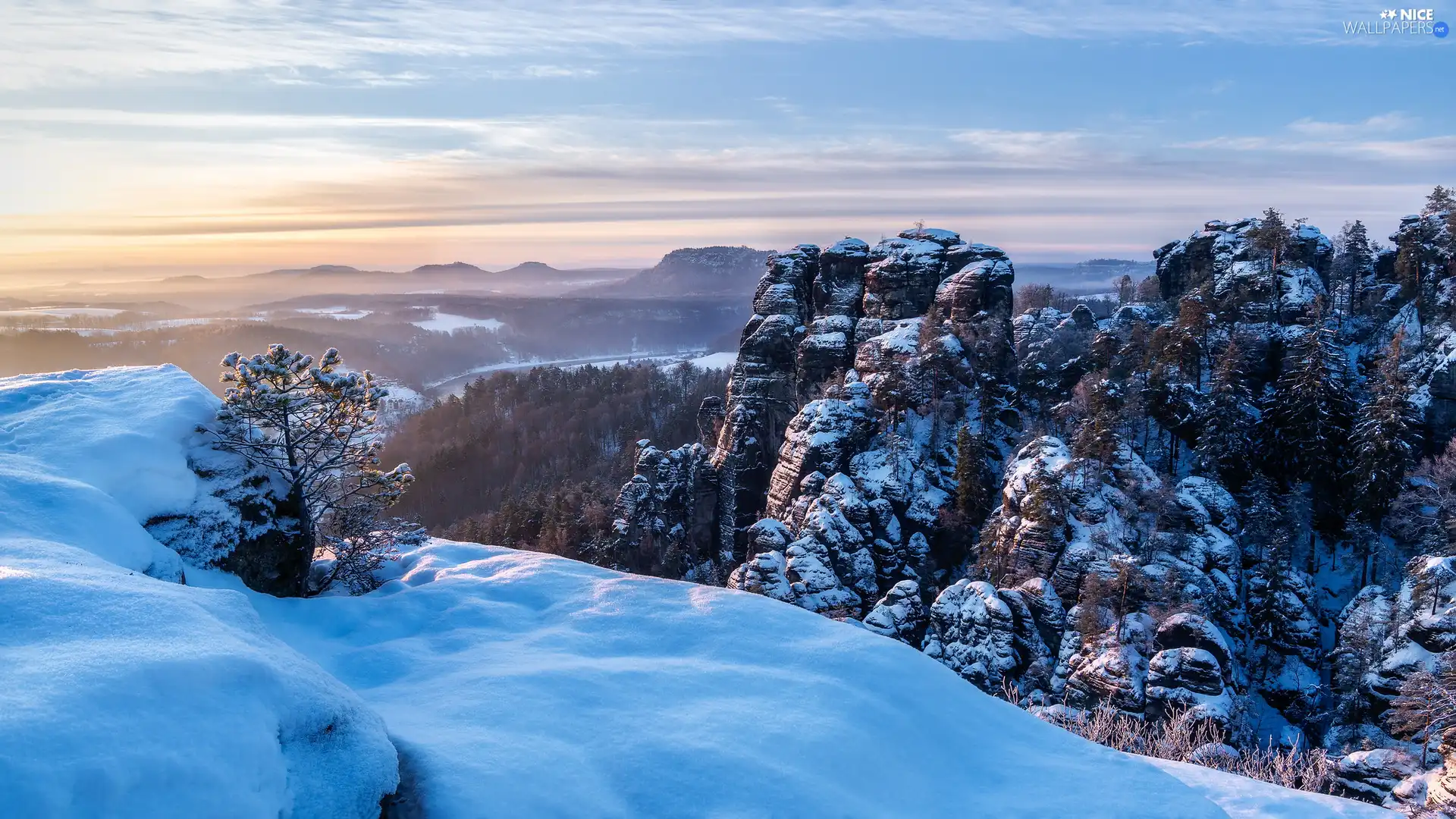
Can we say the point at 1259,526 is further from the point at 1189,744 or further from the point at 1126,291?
the point at 1126,291

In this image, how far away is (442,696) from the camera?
10.2 metres

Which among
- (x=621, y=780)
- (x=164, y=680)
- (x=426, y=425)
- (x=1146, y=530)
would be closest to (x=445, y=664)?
(x=621, y=780)

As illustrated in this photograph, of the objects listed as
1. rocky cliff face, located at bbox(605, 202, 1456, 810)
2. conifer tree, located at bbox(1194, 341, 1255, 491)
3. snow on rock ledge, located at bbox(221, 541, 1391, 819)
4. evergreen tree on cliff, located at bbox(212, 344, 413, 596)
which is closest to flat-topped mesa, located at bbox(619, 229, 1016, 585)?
rocky cliff face, located at bbox(605, 202, 1456, 810)

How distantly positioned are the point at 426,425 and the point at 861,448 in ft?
335

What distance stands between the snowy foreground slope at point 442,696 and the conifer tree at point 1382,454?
4001cm

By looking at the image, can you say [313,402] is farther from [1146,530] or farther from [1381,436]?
[1381,436]

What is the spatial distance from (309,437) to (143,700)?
1013 centimetres

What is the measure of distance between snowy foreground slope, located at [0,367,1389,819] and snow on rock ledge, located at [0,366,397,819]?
0.02 m

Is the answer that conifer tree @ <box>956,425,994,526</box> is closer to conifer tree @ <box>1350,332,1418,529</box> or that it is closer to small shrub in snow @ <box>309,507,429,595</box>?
conifer tree @ <box>1350,332,1418,529</box>

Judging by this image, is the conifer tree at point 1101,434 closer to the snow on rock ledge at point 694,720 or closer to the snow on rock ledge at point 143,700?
the snow on rock ledge at point 694,720

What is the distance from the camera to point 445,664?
1159cm

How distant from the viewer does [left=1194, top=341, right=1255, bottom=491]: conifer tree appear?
44.9 meters

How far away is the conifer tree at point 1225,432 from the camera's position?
147 ft

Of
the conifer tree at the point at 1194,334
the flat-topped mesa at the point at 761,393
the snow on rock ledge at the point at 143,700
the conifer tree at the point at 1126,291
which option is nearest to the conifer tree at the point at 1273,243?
the conifer tree at the point at 1194,334
